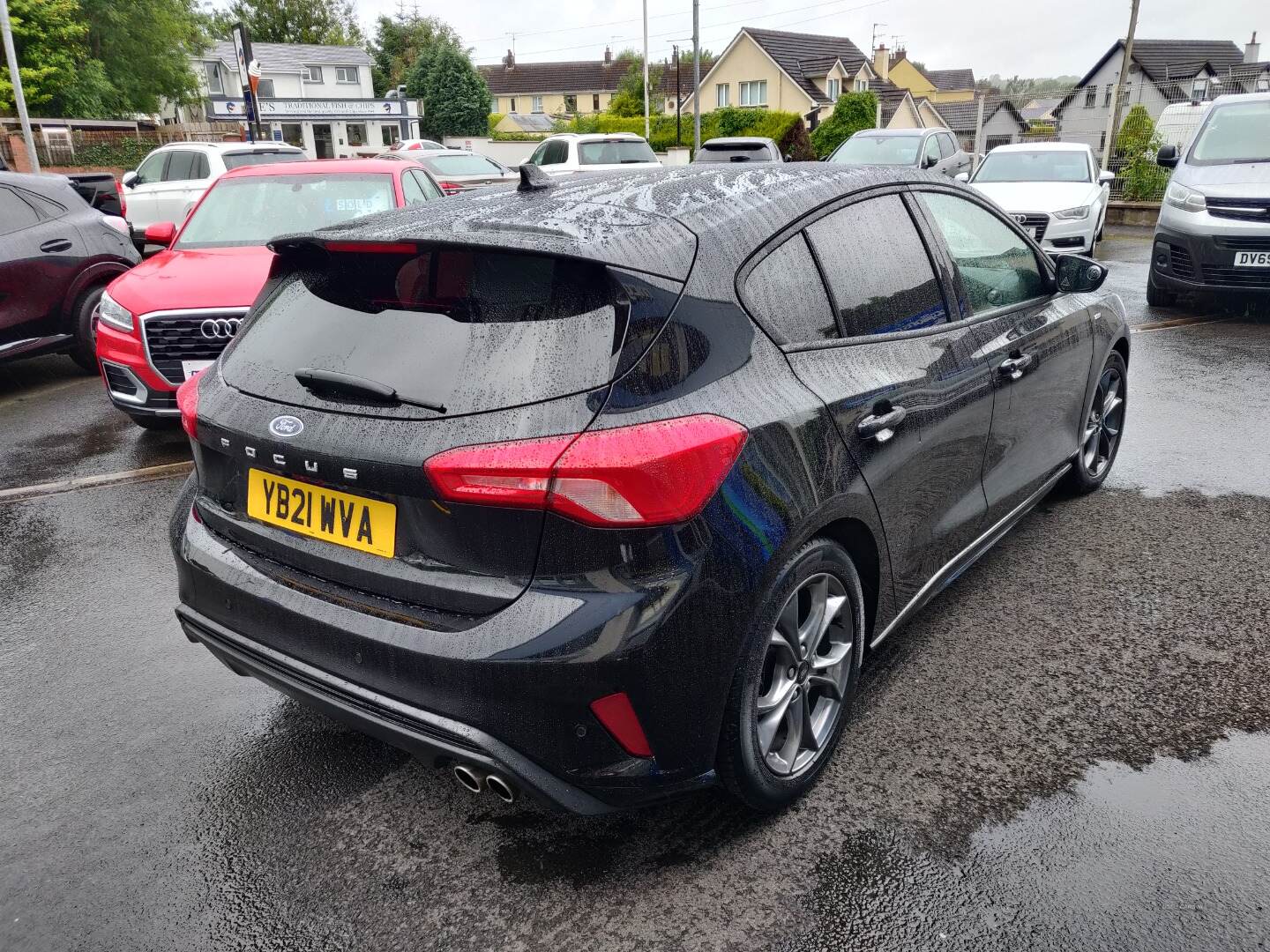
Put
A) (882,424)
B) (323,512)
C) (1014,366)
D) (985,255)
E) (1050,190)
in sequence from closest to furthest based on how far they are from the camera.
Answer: (323,512)
(882,424)
(1014,366)
(985,255)
(1050,190)

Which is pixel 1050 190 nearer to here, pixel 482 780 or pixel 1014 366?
pixel 1014 366

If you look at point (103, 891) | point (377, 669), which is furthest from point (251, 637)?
point (103, 891)

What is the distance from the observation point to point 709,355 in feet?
7.27

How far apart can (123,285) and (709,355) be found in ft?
17.3

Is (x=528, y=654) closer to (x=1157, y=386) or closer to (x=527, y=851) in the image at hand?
(x=527, y=851)

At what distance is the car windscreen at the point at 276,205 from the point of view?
22.6 feet

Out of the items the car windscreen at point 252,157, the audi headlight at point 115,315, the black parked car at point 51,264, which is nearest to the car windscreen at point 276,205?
the audi headlight at point 115,315

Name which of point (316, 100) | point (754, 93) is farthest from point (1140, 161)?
point (316, 100)

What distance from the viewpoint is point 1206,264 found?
902 cm

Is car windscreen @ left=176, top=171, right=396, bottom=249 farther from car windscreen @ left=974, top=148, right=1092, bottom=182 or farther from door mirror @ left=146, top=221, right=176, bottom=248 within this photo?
car windscreen @ left=974, top=148, right=1092, bottom=182

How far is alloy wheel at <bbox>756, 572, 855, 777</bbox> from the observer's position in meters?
2.46

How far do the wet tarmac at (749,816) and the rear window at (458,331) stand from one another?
1.18 metres

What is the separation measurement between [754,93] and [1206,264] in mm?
57706

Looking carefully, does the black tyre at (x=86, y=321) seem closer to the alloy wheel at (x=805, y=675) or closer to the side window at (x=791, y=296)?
the side window at (x=791, y=296)
